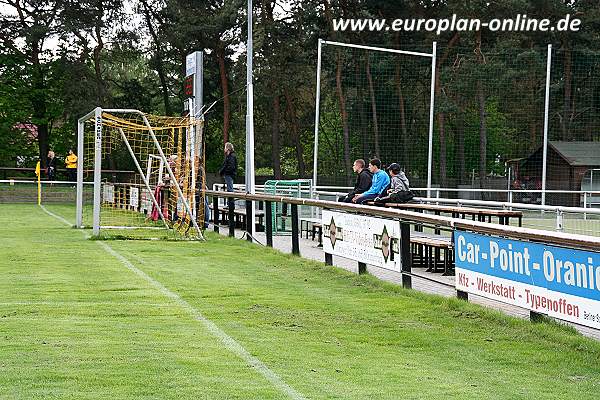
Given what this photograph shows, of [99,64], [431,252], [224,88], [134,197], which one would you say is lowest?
[431,252]

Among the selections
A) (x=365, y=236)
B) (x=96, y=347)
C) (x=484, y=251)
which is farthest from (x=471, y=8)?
(x=96, y=347)

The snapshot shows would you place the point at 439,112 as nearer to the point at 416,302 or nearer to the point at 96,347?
the point at 416,302

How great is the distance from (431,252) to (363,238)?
5.95 ft

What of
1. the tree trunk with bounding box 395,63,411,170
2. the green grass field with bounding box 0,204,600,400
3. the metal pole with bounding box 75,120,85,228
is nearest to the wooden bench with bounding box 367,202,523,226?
the green grass field with bounding box 0,204,600,400

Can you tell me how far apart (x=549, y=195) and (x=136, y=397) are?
29.1 m

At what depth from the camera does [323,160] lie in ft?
130

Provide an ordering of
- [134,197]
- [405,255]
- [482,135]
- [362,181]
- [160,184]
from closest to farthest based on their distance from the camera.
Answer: [405,255], [362,181], [160,184], [134,197], [482,135]

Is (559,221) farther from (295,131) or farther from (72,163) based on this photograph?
(295,131)

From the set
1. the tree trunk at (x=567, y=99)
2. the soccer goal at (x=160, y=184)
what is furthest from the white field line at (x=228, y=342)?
the tree trunk at (x=567, y=99)

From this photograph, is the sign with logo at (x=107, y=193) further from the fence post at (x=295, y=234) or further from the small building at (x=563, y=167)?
the fence post at (x=295, y=234)

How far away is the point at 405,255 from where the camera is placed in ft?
41.4

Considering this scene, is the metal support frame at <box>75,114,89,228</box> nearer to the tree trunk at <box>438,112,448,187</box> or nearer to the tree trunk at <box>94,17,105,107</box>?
the tree trunk at <box>438,112,448,187</box>

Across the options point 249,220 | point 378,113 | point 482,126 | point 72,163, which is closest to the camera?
point 249,220

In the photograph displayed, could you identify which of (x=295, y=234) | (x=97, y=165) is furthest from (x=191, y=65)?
(x=295, y=234)
